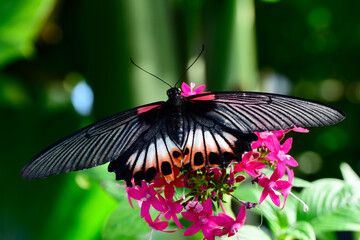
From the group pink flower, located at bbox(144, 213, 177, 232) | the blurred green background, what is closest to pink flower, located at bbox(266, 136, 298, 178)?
pink flower, located at bbox(144, 213, 177, 232)

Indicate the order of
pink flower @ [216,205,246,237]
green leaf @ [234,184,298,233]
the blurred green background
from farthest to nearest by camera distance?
the blurred green background < green leaf @ [234,184,298,233] < pink flower @ [216,205,246,237]

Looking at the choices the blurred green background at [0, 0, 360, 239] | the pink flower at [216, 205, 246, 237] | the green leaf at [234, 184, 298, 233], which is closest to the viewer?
the pink flower at [216, 205, 246, 237]

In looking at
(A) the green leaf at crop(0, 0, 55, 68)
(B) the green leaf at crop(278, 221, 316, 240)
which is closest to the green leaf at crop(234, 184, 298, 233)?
(B) the green leaf at crop(278, 221, 316, 240)

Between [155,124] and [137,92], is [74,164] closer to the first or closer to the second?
[155,124]

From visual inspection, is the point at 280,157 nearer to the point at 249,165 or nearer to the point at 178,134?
the point at 249,165

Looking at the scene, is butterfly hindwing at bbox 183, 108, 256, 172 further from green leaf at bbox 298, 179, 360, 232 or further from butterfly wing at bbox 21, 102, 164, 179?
green leaf at bbox 298, 179, 360, 232

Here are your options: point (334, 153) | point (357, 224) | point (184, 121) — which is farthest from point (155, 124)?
point (334, 153)

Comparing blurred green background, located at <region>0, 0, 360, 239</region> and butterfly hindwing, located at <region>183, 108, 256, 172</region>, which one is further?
blurred green background, located at <region>0, 0, 360, 239</region>

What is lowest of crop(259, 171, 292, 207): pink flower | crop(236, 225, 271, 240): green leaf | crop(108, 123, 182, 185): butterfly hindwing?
crop(236, 225, 271, 240): green leaf

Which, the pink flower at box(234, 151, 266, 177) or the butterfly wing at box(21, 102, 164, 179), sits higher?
the butterfly wing at box(21, 102, 164, 179)
